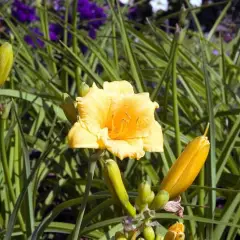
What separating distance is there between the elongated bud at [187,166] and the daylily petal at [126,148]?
0.07 meters

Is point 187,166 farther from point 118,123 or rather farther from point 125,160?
point 125,160

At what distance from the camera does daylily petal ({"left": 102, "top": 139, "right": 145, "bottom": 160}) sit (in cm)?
97

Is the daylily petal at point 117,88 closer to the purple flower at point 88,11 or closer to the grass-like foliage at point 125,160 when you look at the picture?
the grass-like foliage at point 125,160

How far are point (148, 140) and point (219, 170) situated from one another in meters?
0.59

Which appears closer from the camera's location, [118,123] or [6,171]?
[118,123]

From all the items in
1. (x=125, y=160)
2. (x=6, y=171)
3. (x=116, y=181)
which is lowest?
(x=125, y=160)

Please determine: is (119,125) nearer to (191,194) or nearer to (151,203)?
(151,203)

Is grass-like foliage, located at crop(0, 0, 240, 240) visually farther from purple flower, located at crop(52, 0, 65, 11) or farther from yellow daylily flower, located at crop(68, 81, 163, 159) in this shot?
purple flower, located at crop(52, 0, 65, 11)

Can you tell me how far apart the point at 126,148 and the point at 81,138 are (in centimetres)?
8

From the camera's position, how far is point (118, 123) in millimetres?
1041

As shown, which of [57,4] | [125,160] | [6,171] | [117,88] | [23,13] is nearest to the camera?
[117,88]

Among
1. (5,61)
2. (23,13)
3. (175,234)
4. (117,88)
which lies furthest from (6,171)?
(23,13)

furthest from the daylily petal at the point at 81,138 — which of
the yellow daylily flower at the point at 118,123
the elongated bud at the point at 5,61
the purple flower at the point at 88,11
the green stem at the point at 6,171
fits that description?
the purple flower at the point at 88,11

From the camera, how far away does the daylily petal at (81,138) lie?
949mm
